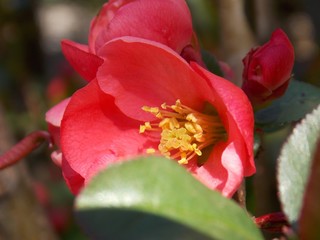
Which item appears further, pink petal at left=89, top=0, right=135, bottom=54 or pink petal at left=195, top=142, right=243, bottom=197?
pink petal at left=89, top=0, right=135, bottom=54

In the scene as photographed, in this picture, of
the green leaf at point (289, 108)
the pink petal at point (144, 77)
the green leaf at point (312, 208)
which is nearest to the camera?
the green leaf at point (312, 208)

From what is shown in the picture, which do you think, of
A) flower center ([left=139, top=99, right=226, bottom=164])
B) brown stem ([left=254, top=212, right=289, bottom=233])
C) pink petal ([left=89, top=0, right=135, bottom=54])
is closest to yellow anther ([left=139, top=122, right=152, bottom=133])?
flower center ([left=139, top=99, right=226, bottom=164])

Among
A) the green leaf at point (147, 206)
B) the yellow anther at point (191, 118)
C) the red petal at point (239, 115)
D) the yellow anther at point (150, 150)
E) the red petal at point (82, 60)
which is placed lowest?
the yellow anther at point (150, 150)

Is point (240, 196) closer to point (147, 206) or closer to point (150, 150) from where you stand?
point (150, 150)

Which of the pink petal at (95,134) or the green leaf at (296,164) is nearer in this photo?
the green leaf at (296,164)

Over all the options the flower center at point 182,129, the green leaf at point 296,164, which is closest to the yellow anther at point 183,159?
the flower center at point 182,129

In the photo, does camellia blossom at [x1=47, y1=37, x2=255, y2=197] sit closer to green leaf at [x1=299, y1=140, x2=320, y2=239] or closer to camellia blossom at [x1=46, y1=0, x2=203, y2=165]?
camellia blossom at [x1=46, y1=0, x2=203, y2=165]

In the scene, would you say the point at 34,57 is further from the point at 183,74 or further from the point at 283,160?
the point at 283,160

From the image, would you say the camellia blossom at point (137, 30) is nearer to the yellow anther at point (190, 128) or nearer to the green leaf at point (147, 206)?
the yellow anther at point (190, 128)
